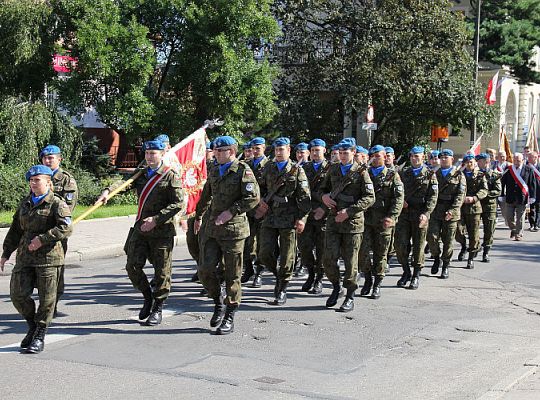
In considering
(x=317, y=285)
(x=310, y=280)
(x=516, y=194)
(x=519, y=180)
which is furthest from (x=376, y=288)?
(x=519, y=180)

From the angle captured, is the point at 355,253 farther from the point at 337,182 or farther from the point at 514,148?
the point at 514,148

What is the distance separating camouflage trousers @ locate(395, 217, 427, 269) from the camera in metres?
11.3

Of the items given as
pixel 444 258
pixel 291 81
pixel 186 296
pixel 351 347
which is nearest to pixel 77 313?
pixel 186 296

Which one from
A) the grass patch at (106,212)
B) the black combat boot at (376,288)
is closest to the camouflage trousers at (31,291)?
the black combat boot at (376,288)

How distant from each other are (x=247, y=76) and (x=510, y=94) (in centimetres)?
2908

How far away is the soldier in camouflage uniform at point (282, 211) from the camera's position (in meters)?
9.95

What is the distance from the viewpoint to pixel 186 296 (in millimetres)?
10227

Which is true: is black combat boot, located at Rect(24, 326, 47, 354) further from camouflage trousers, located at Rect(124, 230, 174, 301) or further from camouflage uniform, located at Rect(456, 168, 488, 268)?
camouflage uniform, located at Rect(456, 168, 488, 268)

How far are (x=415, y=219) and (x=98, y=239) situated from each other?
6.52 m

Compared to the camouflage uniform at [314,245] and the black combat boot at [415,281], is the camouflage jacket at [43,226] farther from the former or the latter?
the black combat boot at [415,281]

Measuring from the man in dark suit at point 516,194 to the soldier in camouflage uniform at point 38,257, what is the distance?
13088mm

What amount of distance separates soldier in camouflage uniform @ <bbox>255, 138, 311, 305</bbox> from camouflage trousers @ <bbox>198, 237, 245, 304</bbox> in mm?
1733

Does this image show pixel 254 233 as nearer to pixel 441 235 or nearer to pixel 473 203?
pixel 441 235

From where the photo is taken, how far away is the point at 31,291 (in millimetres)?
7160
